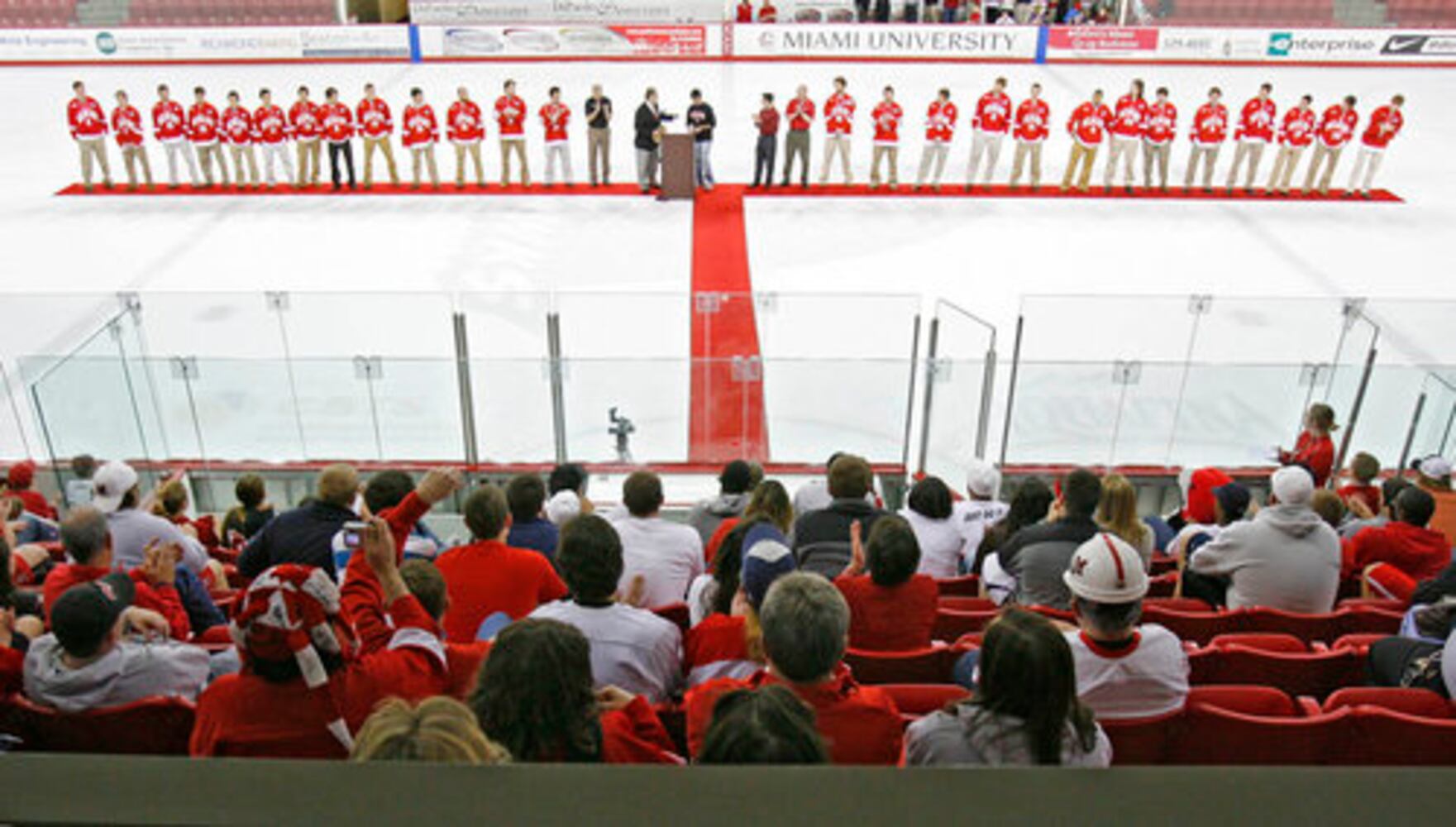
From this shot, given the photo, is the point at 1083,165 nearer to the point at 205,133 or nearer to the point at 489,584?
the point at 205,133

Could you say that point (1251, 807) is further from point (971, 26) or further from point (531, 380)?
point (971, 26)

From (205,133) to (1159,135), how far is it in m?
12.6

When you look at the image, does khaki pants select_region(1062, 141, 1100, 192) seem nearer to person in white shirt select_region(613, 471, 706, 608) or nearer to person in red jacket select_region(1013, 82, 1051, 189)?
person in red jacket select_region(1013, 82, 1051, 189)

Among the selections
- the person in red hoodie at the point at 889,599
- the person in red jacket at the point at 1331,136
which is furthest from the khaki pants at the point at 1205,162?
the person in red hoodie at the point at 889,599

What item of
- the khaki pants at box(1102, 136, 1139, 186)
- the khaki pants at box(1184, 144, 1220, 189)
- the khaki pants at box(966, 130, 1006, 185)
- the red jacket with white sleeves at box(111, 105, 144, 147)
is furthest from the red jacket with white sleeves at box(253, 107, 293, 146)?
the khaki pants at box(1184, 144, 1220, 189)

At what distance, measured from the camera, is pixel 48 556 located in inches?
196

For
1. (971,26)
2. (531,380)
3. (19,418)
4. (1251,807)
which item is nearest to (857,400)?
(531,380)

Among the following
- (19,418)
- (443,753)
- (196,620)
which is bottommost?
(19,418)

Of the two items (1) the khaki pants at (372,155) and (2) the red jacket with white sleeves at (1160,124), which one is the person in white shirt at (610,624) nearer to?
(1) the khaki pants at (372,155)

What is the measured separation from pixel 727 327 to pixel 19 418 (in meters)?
4.73

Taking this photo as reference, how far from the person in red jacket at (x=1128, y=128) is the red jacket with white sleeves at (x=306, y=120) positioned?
1051 cm

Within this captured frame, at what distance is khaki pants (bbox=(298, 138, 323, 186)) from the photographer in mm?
14492

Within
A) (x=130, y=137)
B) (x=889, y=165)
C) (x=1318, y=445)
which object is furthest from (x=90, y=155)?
(x=1318, y=445)

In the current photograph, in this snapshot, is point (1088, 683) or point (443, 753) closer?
point (443, 753)
